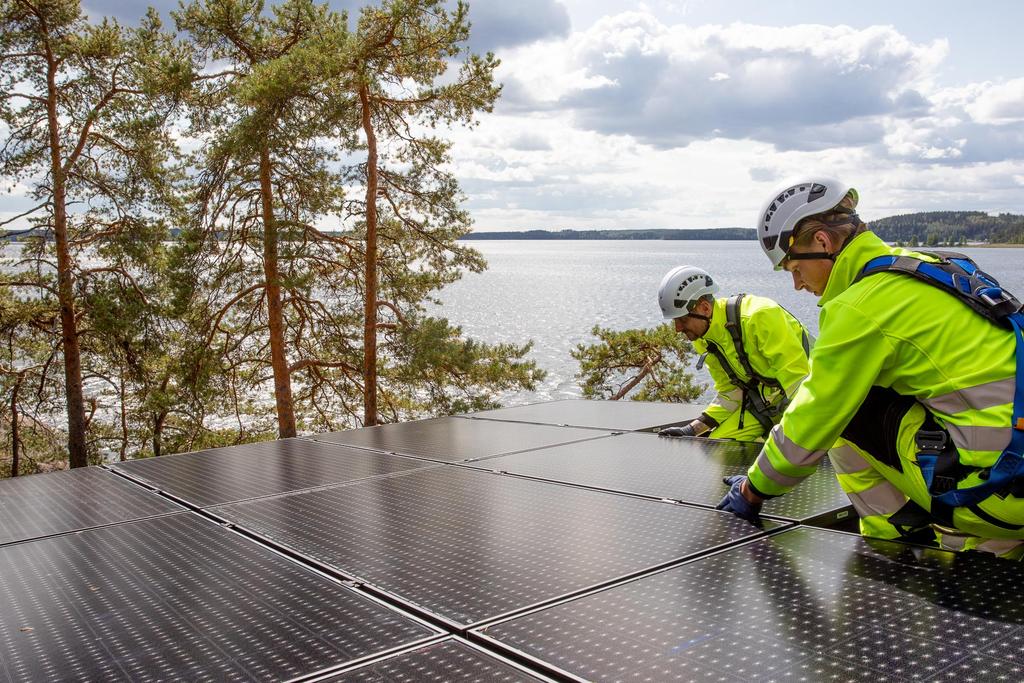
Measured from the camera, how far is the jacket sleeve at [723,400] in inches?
194

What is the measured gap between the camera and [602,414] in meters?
5.87

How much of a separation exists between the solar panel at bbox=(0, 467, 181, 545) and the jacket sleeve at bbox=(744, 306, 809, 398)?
310cm

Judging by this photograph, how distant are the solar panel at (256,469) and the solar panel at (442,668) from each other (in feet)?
6.30

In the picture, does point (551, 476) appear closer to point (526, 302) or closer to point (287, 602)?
point (287, 602)

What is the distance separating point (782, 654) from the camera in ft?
5.67

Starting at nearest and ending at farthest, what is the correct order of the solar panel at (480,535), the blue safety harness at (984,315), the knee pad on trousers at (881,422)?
the blue safety harness at (984,315), the solar panel at (480,535), the knee pad on trousers at (881,422)

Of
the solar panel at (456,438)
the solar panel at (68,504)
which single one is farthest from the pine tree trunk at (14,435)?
the solar panel at (68,504)

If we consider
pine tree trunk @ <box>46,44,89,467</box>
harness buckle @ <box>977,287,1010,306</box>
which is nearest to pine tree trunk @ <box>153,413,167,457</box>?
pine tree trunk @ <box>46,44,89,467</box>

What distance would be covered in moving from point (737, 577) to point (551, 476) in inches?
59.3

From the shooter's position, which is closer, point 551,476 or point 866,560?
point 866,560

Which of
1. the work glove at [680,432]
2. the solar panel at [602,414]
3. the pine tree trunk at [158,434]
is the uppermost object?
the work glove at [680,432]

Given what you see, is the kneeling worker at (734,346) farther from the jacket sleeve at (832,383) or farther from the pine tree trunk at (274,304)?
the pine tree trunk at (274,304)

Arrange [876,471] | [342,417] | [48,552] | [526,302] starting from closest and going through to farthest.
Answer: [876,471] < [48,552] < [342,417] < [526,302]

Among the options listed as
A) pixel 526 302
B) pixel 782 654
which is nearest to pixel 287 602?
pixel 782 654
